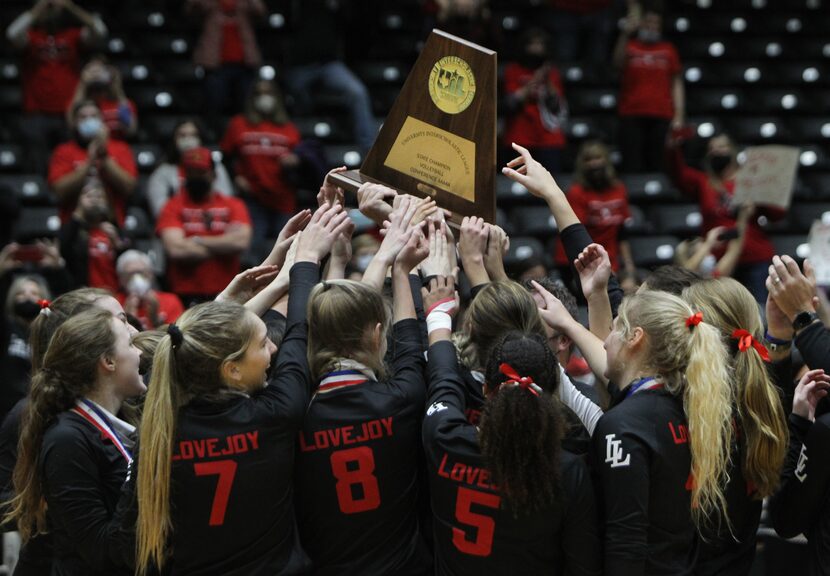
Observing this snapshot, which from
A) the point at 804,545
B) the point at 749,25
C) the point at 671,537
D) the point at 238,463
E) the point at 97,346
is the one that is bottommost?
the point at 804,545

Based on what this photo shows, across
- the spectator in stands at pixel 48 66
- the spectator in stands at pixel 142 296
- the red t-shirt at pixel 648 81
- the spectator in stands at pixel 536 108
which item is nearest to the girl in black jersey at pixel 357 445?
the spectator in stands at pixel 142 296

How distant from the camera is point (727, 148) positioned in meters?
8.26

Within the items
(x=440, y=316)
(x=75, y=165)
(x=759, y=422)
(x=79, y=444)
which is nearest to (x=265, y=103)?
(x=75, y=165)

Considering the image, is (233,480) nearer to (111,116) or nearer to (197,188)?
(197,188)

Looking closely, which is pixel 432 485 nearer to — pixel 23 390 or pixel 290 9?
pixel 23 390

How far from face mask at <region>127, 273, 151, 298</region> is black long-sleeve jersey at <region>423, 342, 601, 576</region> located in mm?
3254

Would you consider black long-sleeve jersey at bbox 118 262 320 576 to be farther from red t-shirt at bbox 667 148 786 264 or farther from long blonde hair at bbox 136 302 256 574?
red t-shirt at bbox 667 148 786 264

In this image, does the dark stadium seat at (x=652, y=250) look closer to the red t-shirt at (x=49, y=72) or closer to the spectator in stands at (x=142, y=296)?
the spectator in stands at (x=142, y=296)

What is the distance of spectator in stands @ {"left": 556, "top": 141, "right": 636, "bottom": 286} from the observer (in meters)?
7.62

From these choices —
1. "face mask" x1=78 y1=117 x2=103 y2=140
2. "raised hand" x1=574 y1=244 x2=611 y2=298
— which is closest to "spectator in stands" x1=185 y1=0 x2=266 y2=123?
"face mask" x1=78 y1=117 x2=103 y2=140

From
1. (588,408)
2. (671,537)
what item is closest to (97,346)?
(588,408)

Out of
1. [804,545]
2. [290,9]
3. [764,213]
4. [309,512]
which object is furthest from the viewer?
[290,9]

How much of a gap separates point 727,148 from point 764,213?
82 centimetres

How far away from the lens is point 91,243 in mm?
6949
